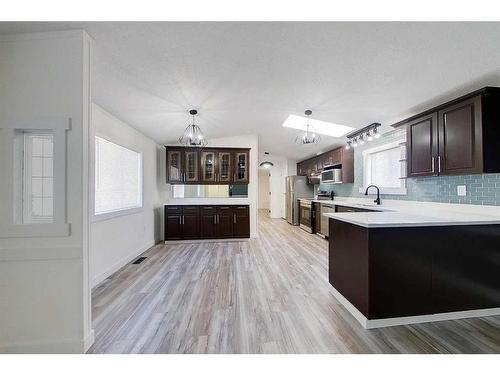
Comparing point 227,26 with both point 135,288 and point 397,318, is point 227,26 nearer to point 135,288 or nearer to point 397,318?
point 397,318

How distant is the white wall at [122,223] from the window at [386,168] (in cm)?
435

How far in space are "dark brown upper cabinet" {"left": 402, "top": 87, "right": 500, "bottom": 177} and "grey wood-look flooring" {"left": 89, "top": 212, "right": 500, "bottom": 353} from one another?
1.48 metres

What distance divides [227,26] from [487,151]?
2.64 metres

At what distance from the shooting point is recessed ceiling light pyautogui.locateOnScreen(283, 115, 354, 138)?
4133mm

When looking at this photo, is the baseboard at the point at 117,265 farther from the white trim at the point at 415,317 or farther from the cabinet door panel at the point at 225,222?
the white trim at the point at 415,317

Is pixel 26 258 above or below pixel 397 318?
above

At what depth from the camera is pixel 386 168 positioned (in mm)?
4266

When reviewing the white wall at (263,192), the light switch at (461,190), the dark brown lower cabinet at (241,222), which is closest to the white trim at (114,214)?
the dark brown lower cabinet at (241,222)

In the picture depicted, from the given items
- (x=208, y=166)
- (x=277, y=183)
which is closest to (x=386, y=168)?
(x=208, y=166)

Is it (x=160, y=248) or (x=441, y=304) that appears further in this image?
(x=160, y=248)

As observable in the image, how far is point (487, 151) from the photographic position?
2.18m
